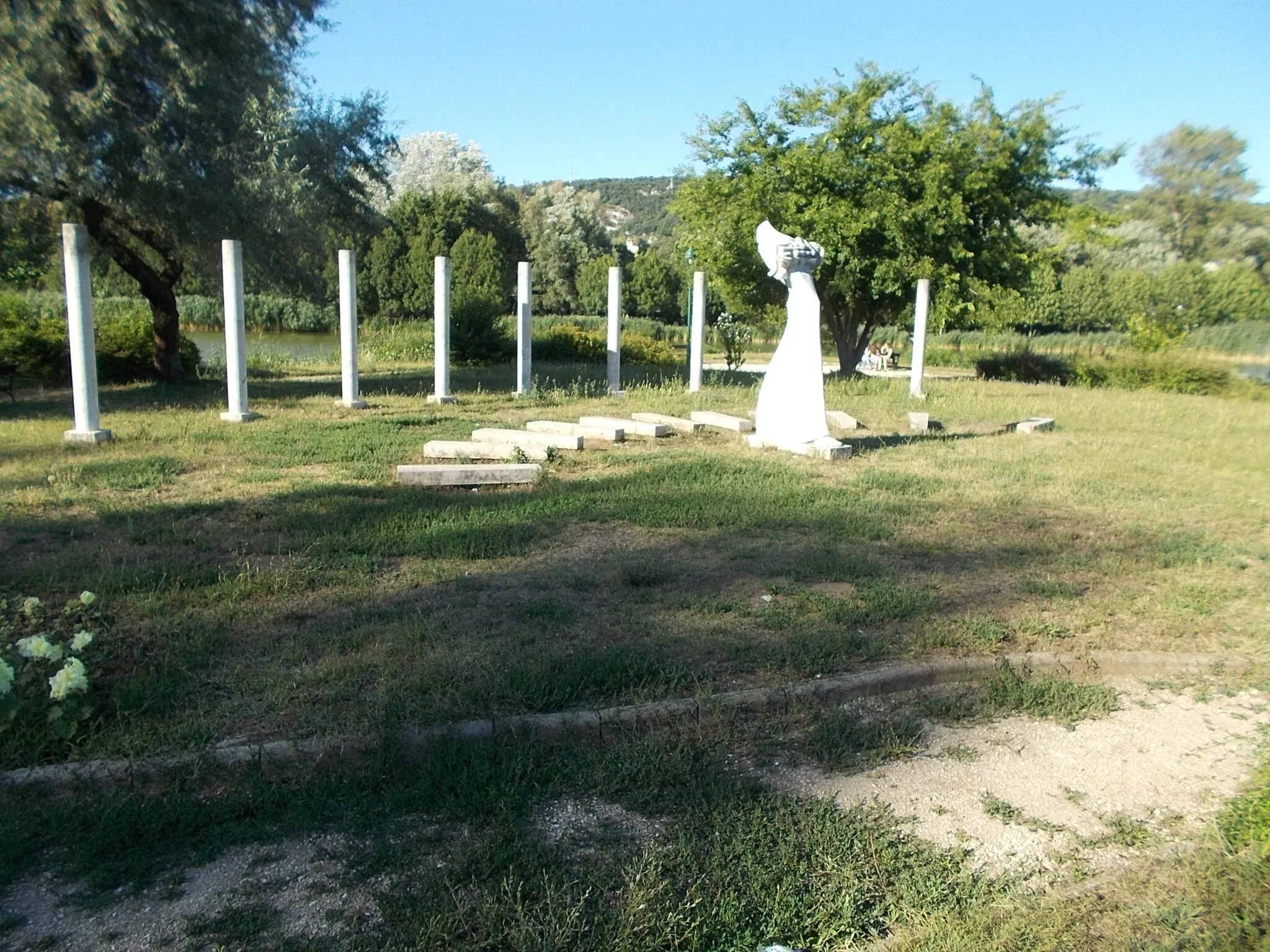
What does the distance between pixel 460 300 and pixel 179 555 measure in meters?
19.0

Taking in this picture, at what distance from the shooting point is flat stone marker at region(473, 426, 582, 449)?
9680mm

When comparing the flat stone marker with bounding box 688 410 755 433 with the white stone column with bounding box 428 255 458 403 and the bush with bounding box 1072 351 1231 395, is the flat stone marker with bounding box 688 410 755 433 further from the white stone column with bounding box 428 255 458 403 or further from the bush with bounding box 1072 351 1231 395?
the bush with bounding box 1072 351 1231 395

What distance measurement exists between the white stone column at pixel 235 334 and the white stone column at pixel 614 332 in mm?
6167

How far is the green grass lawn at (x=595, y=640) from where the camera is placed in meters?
2.74

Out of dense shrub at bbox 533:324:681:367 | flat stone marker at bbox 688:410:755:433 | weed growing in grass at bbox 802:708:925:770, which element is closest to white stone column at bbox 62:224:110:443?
flat stone marker at bbox 688:410:755:433

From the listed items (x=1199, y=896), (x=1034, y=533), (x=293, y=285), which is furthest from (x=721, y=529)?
(x=293, y=285)

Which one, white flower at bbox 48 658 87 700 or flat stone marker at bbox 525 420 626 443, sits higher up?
flat stone marker at bbox 525 420 626 443

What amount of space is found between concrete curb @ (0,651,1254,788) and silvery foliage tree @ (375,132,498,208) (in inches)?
2008

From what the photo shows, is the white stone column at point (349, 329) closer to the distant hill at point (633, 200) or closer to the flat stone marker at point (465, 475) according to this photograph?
the flat stone marker at point (465, 475)

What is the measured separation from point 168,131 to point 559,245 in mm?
38238

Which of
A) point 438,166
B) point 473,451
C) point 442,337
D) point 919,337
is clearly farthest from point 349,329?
point 438,166

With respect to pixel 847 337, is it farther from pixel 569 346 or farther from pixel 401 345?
pixel 401 345

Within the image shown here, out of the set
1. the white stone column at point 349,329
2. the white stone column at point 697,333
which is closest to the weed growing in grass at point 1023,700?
the white stone column at point 349,329

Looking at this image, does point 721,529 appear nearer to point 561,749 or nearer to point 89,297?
point 561,749
